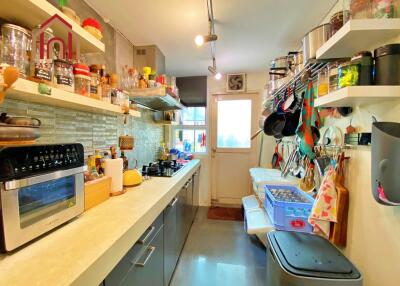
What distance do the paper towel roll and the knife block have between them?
4.63ft

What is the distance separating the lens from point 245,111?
342 centimetres

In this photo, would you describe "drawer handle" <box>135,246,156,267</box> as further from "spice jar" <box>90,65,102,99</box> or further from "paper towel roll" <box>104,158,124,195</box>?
"spice jar" <box>90,65,102,99</box>

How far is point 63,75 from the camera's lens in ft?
3.12

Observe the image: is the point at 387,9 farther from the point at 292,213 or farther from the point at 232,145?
the point at 232,145

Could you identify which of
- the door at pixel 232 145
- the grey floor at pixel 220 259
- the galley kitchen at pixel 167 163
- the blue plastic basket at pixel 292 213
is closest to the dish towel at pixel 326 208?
the galley kitchen at pixel 167 163

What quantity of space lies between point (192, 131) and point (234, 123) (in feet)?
2.53

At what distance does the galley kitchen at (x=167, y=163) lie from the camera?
2.44 ft

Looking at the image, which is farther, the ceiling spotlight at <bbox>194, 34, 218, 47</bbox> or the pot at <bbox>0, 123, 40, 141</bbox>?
the ceiling spotlight at <bbox>194, 34, 218, 47</bbox>

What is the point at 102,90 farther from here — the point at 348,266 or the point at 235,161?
the point at 235,161

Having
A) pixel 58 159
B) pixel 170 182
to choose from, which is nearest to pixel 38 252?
pixel 58 159

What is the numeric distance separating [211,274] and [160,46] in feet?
8.05

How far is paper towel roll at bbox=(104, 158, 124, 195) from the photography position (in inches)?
53.3

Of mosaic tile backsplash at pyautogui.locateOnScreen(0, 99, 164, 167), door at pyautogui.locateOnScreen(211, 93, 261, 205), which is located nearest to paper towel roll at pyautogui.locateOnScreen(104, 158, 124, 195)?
mosaic tile backsplash at pyautogui.locateOnScreen(0, 99, 164, 167)

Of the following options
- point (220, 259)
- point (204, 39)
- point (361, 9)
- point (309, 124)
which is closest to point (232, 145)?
point (220, 259)
